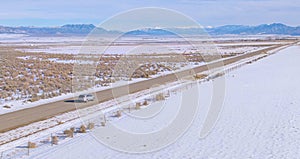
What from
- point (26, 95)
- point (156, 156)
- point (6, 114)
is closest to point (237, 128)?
point (156, 156)

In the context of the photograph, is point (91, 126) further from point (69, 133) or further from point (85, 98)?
point (85, 98)

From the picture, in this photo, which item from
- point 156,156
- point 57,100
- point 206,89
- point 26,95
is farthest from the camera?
point 206,89

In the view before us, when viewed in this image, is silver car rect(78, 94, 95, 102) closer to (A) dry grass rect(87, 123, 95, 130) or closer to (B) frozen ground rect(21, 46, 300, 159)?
(B) frozen ground rect(21, 46, 300, 159)

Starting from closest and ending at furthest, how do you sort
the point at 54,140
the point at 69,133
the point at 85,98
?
the point at 54,140
the point at 69,133
the point at 85,98

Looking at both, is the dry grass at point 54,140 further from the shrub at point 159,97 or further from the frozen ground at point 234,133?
the shrub at point 159,97

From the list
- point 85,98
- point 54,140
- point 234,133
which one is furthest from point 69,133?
point 85,98

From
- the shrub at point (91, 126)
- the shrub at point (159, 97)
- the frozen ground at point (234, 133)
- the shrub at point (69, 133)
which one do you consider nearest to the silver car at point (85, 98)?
the shrub at point (159, 97)

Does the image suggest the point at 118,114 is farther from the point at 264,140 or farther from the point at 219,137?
the point at 264,140

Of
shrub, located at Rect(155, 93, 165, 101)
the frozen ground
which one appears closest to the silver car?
shrub, located at Rect(155, 93, 165, 101)
